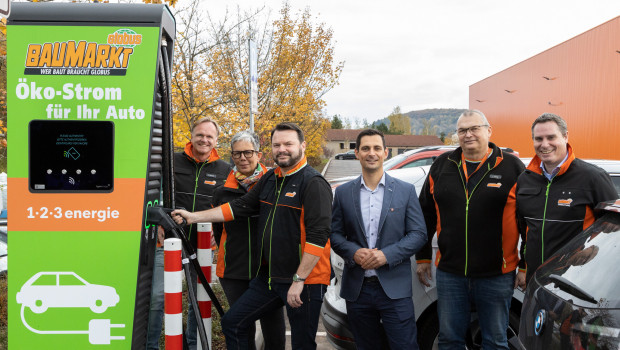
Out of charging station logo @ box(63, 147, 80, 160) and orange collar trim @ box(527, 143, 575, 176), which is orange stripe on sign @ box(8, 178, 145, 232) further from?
orange collar trim @ box(527, 143, 575, 176)

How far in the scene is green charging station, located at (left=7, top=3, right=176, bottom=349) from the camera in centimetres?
284

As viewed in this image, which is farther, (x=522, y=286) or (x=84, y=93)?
(x=522, y=286)

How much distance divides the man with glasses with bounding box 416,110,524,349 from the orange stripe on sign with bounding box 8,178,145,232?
1.93 metres

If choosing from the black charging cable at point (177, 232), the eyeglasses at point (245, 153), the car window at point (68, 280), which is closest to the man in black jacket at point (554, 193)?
the eyeglasses at point (245, 153)

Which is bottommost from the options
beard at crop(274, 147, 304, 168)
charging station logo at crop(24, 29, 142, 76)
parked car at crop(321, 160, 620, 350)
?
parked car at crop(321, 160, 620, 350)

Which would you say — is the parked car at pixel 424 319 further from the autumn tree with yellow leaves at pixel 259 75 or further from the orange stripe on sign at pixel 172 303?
the autumn tree with yellow leaves at pixel 259 75

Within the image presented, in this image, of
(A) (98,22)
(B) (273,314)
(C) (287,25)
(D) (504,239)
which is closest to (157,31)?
(A) (98,22)

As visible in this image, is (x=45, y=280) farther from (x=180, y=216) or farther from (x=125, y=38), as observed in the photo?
(x=125, y=38)

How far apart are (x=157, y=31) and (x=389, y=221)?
1775 millimetres

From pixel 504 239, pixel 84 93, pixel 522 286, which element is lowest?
pixel 522 286

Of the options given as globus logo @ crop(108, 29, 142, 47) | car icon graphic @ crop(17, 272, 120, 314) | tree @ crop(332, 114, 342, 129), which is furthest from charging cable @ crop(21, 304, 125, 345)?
tree @ crop(332, 114, 342, 129)

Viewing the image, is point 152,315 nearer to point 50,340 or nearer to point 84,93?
point 50,340

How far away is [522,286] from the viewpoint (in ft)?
11.3

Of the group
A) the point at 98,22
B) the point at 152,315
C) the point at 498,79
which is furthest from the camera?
the point at 498,79
